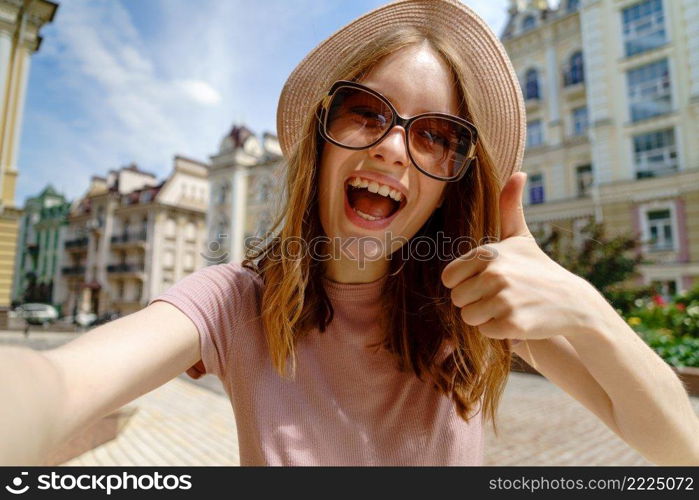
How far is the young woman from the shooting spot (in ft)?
2.62

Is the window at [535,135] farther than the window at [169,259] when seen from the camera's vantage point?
No

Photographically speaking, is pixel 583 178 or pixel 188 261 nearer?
pixel 583 178

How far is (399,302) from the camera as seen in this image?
3.78 feet

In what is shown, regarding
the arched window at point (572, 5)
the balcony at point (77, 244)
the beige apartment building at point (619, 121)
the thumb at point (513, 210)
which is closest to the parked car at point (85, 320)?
the balcony at point (77, 244)

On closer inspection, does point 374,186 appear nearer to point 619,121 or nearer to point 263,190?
point 619,121

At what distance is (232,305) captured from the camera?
0.96m

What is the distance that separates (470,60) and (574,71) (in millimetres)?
18030

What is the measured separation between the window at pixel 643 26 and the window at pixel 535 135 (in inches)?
142

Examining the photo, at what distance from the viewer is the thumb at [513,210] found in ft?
2.97

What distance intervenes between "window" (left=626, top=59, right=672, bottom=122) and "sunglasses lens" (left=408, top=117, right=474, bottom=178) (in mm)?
16787

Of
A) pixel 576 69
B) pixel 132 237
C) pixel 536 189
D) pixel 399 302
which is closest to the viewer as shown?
pixel 399 302

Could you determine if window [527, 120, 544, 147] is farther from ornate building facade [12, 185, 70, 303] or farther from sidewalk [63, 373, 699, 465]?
ornate building facade [12, 185, 70, 303]

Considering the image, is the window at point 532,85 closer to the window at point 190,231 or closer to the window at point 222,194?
the window at point 222,194

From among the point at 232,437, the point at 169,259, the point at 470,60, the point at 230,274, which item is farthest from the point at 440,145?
the point at 169,259
